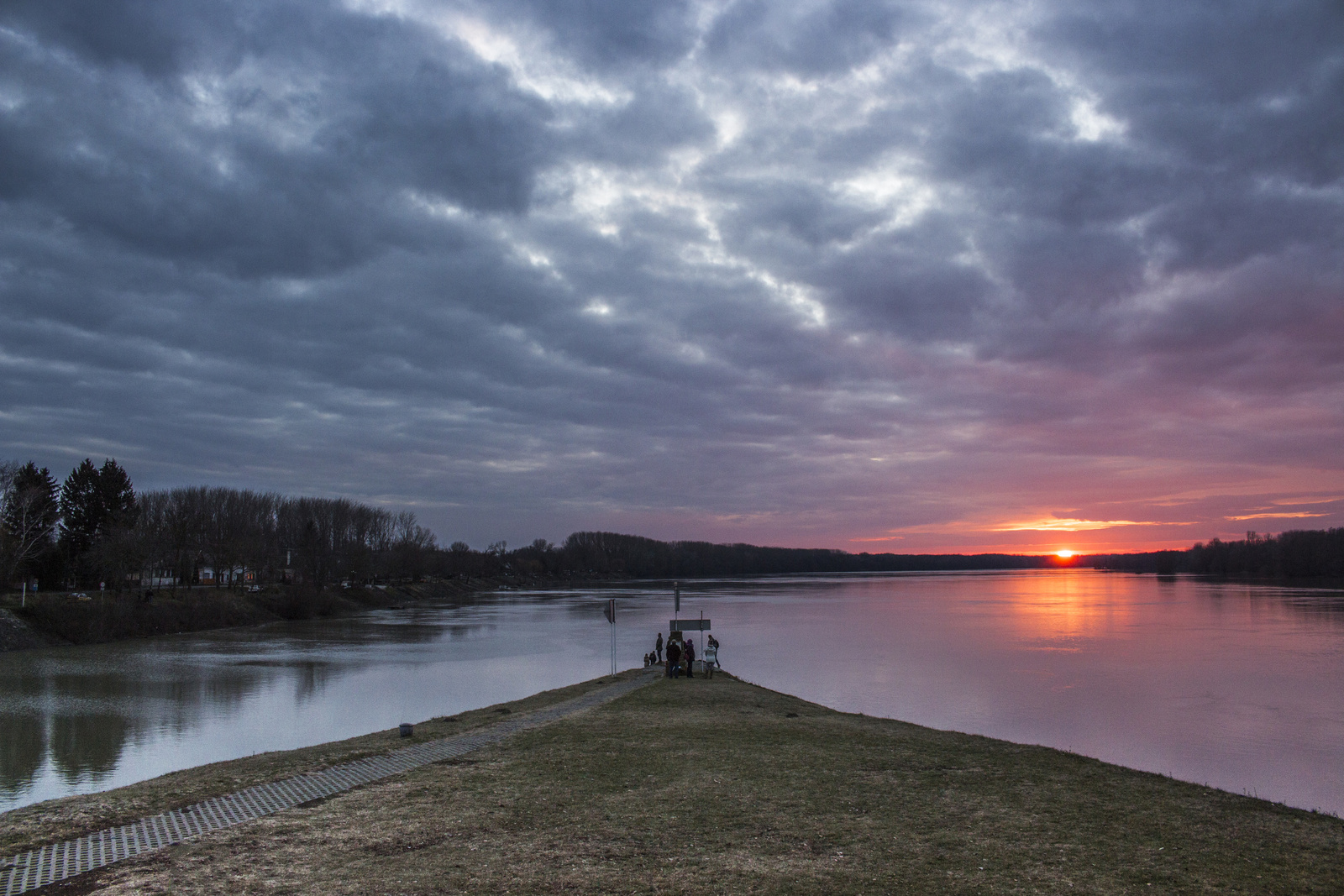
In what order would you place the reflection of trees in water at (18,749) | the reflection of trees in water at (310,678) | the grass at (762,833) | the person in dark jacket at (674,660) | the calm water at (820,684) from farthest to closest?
the reflection of trees in water at (310,678), the person in dark jacket at (674,660), the calm water at (820,684), the reflection of trees in water at (18,749), the grass at (762,833)

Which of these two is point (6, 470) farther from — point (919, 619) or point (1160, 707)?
point (1160, 707)

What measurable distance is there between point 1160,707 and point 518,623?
43381mm

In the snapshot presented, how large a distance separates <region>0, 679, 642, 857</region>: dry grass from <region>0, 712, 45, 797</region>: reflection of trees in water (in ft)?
15.9

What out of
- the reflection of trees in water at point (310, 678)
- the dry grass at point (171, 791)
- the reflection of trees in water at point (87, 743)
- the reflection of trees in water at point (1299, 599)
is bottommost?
the reflection of trees in water at point (1299, 599)

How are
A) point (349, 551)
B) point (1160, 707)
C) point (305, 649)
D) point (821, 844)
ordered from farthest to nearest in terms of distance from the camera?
1. point (349, 551)
2. point (305, 649)
3. point (1160, 707)
4. point (821, 844)

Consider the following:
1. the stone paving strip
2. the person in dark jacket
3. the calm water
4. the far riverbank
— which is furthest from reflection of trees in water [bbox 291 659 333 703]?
the far riverbank

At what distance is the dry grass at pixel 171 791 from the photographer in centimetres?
787

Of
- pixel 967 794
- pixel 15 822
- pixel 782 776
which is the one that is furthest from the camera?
pixel 782 776

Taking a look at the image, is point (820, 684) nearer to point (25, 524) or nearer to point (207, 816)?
point (207, 816)

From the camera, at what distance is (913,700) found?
22016 millimetres

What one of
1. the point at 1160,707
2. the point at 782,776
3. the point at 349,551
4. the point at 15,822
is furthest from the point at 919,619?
the point at 349,551

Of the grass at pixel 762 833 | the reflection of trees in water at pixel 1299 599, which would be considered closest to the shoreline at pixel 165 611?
the reflection of trees in water at pixel 1299 599

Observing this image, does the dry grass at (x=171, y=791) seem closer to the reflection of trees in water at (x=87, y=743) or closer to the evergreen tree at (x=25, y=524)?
the reflection of trees in water at (x=87, y=743)

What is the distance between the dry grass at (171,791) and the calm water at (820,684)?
3.89m
